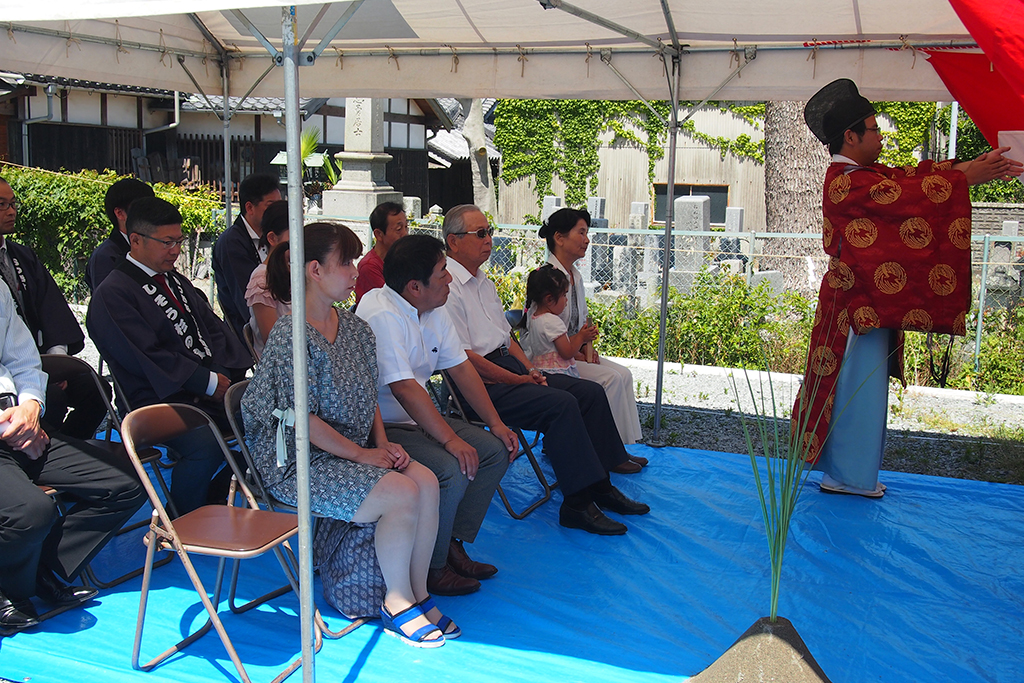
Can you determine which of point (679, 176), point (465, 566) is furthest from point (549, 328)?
point (679, 176)

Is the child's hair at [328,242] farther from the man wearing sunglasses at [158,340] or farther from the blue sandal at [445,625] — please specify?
the blue sandal at [445,625]

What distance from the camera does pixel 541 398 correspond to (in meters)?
3.67

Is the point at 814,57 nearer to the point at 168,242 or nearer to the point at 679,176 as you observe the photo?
the point at 168,242

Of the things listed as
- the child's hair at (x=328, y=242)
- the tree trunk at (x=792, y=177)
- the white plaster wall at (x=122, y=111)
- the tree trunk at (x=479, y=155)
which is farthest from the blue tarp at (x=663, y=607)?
the white plaster wall at (x=122, y=111)

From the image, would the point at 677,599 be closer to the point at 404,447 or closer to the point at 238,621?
the point at 404,447

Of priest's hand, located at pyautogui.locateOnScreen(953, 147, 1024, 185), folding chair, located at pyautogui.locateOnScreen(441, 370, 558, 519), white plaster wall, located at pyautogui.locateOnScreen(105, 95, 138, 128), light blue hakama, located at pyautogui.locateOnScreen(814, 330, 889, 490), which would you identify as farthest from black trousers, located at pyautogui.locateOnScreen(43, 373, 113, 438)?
white plaster wall, located at pyautogui.locateOnScreen(105, 95, 138, 128)

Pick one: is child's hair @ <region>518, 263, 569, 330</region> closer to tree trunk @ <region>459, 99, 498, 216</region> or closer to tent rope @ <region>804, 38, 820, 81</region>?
tent rope @ <region>804, 38, 820, 81</region>

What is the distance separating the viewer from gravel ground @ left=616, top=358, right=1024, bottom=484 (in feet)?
15.9

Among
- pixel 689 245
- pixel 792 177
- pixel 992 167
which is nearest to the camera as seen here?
pixel 992 167

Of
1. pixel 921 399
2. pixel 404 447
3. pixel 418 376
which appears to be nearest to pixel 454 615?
pixel 404 447

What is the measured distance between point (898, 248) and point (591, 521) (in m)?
1.78

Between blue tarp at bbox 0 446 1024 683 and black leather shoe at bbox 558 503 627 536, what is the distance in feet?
0.15

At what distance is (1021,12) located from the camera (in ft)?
8.58

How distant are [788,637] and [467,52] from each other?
13.3ft
